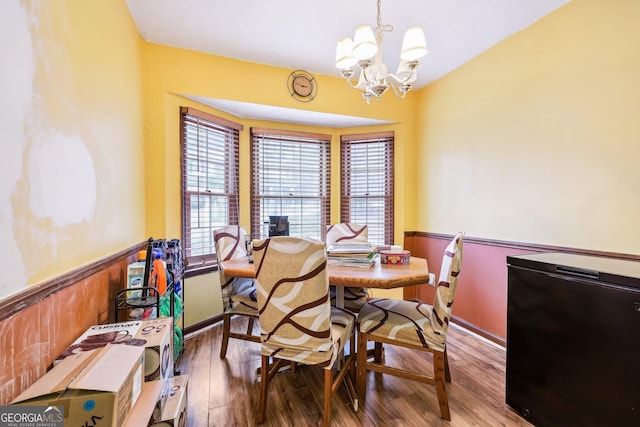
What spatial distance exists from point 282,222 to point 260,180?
2.21 feet

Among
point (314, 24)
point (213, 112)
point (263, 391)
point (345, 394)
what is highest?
point (314, 24)

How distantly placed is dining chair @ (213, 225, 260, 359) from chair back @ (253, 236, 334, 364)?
2.47 feet

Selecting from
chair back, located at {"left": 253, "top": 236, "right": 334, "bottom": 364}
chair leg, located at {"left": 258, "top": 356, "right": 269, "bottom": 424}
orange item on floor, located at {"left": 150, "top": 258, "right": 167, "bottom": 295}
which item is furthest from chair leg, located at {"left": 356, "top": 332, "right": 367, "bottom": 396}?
orange item on floor, located at {"left": 150, "top": 258, "right": 167, "bottom": 295}

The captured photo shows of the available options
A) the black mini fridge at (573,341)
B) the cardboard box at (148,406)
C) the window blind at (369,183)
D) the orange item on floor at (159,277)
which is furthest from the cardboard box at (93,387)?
the window blind at (369,183)

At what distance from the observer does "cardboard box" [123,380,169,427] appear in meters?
0.96

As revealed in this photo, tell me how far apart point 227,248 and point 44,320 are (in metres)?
1.44

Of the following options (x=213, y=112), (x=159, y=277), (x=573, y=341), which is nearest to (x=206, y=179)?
(x=213, y=112)

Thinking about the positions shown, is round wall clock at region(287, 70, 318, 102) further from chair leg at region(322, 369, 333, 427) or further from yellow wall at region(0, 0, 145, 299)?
chair leg at region(322, 369, 333, 427)

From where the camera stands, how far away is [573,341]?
1.45 metres

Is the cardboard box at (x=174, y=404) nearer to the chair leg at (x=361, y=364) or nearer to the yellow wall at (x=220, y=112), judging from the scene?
the chair leg at (x=361, y=364)

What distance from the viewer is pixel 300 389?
196 centimetres

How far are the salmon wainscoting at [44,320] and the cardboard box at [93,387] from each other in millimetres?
62

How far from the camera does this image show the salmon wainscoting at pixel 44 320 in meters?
0.87

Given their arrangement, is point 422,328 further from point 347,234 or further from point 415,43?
point 415,43
